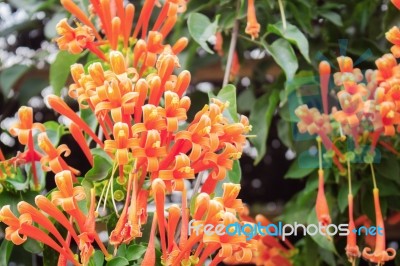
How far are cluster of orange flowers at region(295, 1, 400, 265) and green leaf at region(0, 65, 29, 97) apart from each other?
0.66m

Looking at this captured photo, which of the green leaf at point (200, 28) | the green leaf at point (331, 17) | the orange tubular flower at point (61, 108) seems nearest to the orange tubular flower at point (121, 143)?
the orange tubular flower at point (61, 108)

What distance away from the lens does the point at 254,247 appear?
85 cm

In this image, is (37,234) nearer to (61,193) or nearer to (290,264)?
(61,193)

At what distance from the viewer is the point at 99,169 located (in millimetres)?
947

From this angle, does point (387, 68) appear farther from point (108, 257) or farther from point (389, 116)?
point (108, 257)

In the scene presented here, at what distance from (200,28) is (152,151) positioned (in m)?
0.39

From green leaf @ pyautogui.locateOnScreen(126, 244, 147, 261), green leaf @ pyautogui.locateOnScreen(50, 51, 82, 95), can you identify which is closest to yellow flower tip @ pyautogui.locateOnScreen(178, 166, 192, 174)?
green leaf @ pyautogui.locateOnScreen(126, 244, 147, 261)

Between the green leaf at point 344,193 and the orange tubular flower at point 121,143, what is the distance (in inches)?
19.1

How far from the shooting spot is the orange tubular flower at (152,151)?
83 cm

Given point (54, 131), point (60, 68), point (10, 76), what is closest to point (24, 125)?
point (54, 131)

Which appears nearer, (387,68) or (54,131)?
(387,68)

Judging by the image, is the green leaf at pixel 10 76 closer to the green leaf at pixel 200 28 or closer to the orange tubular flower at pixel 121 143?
the green leaf at pixel 200 28

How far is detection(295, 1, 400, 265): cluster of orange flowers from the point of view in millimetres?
1012

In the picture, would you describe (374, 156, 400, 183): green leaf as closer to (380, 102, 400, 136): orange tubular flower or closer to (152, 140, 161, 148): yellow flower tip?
(380, 102, 400, 136): orange tubular flower
